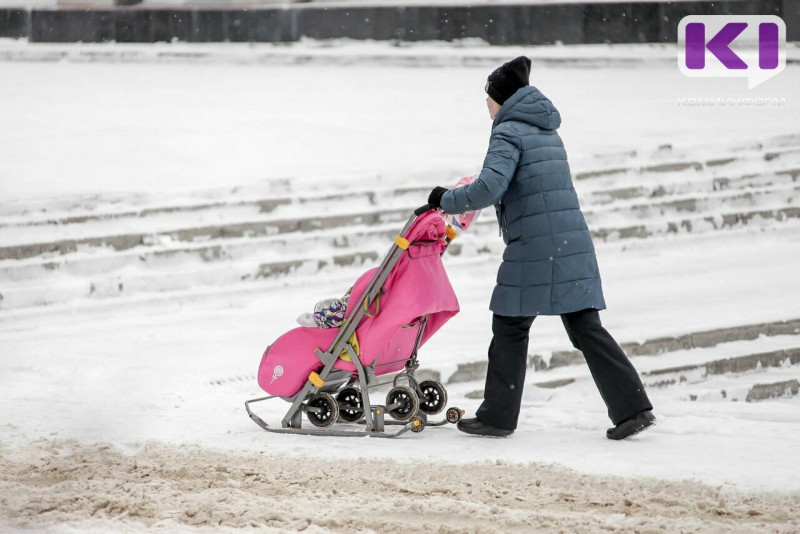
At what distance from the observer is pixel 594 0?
15812 mm

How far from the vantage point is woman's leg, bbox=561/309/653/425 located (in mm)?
4562

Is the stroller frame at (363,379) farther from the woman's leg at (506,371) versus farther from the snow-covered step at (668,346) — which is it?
the snow-covered step at (668,346)

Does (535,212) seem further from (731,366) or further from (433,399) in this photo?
(731,366)

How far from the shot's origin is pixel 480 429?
15.6ft

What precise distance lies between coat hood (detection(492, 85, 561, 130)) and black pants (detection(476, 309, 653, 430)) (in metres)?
0.85

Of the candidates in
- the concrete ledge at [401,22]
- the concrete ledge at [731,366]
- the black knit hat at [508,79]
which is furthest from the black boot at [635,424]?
the concrete ledge at [401,22]

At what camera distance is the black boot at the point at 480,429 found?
475 centimetres

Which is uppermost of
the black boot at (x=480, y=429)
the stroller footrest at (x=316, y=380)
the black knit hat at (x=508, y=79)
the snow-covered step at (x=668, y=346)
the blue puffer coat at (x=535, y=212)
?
the black knit hat at (x=508, y=79)

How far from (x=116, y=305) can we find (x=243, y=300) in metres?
0.89

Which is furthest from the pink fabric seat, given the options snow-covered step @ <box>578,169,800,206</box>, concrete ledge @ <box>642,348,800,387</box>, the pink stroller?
snow-covered step @ <box>578,169,800,206</box>

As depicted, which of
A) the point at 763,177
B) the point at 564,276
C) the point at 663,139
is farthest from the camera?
the point at 663,139

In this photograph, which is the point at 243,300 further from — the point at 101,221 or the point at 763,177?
the point at 763,177

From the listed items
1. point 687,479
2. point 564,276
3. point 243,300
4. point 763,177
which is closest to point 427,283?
point 564,276

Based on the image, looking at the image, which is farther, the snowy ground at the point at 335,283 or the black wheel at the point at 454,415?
the black wheel at the point at 454,415
